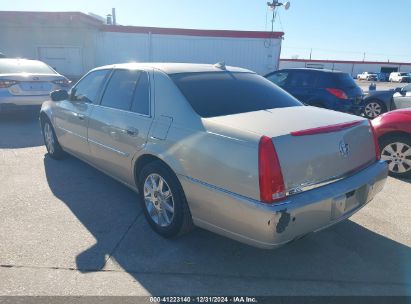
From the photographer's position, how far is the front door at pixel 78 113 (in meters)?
4.21

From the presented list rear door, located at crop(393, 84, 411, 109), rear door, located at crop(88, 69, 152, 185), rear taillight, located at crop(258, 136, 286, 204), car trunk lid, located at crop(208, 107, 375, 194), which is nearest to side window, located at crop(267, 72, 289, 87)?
rear door, located at crop(393, 84, 411, 109)

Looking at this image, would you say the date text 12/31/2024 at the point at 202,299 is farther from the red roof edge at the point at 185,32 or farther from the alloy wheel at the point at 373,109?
the red roof edge at the point at 185,32

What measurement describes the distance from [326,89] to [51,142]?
650 cm

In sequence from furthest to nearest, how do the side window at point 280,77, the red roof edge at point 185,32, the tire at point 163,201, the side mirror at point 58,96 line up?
the red roof edge at point 185,32, the side window at point 280,77, the side mirror at point 58,96, the tire at point 163,201

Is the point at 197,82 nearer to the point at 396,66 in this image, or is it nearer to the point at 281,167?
the point at 281,167

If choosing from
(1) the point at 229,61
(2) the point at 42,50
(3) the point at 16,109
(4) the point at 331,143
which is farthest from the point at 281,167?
(2) the point at 42,50

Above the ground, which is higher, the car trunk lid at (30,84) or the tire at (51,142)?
the car trunk lid at (30,84)

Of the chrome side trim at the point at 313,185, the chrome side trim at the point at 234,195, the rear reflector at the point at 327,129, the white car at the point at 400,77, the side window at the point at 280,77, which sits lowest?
the white car at the point at 400,77

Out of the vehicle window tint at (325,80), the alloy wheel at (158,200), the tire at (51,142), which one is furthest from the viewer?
the vehicle window tint at (325,80)

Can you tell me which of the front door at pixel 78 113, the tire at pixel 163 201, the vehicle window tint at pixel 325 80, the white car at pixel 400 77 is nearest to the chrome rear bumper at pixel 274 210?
the tire at pixel 163 201

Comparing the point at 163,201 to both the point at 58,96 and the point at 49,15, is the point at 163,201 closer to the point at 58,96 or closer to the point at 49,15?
the point at 58,96

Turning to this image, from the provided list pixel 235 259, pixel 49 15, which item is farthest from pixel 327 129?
pixel 49 15

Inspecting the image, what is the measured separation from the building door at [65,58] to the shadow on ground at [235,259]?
1610 cm

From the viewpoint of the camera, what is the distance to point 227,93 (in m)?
3.27
